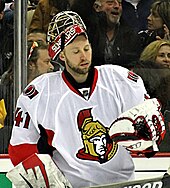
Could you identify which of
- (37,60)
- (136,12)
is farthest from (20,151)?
(136,12)

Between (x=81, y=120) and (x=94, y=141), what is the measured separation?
0.13 metres

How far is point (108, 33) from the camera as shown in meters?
8.20

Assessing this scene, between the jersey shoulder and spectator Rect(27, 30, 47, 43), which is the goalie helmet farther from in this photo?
the jersey shoulder

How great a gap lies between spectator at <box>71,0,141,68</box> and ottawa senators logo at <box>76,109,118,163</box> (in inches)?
11.9

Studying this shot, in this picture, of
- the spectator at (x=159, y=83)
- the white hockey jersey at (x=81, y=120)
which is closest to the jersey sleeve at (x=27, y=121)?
the white hockey jersey at (x=81, y=120)

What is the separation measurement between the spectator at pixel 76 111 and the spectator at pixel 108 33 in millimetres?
38

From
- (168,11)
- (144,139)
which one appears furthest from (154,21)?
(144,139)

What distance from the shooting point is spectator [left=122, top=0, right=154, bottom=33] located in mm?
8156

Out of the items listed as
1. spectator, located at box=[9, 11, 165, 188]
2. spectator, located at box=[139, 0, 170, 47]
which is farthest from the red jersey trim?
spectator, located at box=[139, 0, 170, 47]

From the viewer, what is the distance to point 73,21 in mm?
8227

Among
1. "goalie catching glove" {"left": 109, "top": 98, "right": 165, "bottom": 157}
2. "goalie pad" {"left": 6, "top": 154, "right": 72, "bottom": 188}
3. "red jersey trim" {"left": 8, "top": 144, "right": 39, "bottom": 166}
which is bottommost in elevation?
"goalie pad" {"left": 6, "top": 154, "right": 72, "bottom": 188}

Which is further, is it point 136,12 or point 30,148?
point 30,148

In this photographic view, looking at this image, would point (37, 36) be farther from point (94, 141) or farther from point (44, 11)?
point (94, 141)

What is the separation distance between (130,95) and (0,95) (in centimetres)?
67
